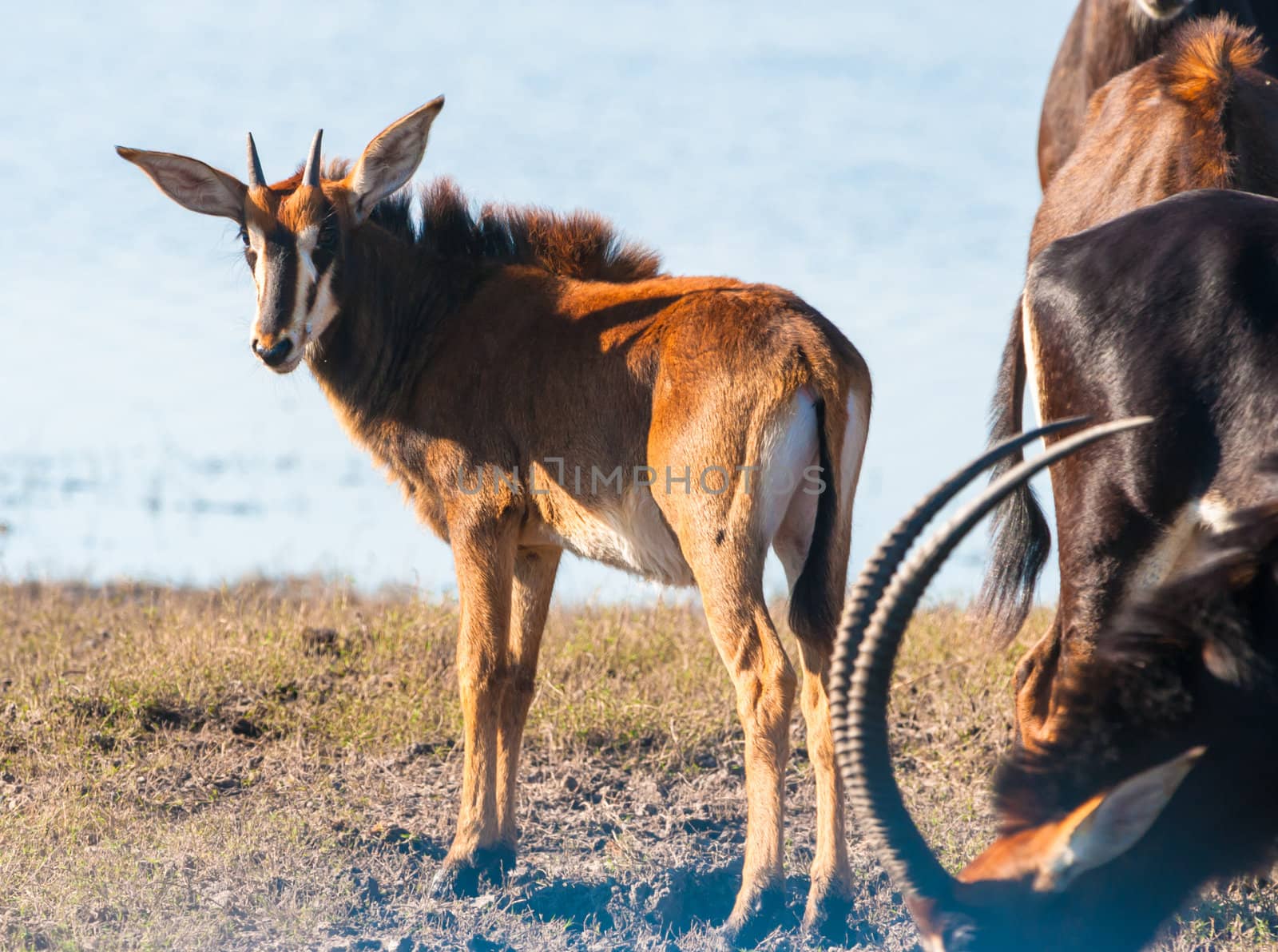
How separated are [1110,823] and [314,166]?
4.14 meters

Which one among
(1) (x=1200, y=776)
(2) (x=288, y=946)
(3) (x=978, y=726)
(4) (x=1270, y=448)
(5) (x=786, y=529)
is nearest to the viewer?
(1) (x=1200, y=776)

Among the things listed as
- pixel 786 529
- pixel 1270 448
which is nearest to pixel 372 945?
pixel 786 529

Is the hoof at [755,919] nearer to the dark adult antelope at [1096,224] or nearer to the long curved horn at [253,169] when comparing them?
the dark adult antelope at [1096,224]

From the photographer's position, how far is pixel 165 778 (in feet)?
20.3

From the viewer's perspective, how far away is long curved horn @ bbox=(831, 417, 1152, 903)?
127 inches

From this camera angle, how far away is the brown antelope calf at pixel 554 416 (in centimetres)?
508

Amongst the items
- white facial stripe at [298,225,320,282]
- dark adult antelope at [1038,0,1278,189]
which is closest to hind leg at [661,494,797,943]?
white facial stripe at [298,225,320,282]

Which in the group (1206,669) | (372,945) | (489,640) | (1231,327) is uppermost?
(1231,327)

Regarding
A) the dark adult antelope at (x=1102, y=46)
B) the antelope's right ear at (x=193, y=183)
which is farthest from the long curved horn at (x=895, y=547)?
the dark adult antelope at (x=1102, y=46)

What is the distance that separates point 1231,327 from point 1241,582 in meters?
1.05

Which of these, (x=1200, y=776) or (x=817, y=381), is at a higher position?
(x=817, y=381)

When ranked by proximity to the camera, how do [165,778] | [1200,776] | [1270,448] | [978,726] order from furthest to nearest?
[978,726] < [165,778] < [1270,448] < [1200,776]

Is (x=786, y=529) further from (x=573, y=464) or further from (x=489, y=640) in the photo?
(x=489, y=640)

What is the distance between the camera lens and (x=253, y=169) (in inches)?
231
